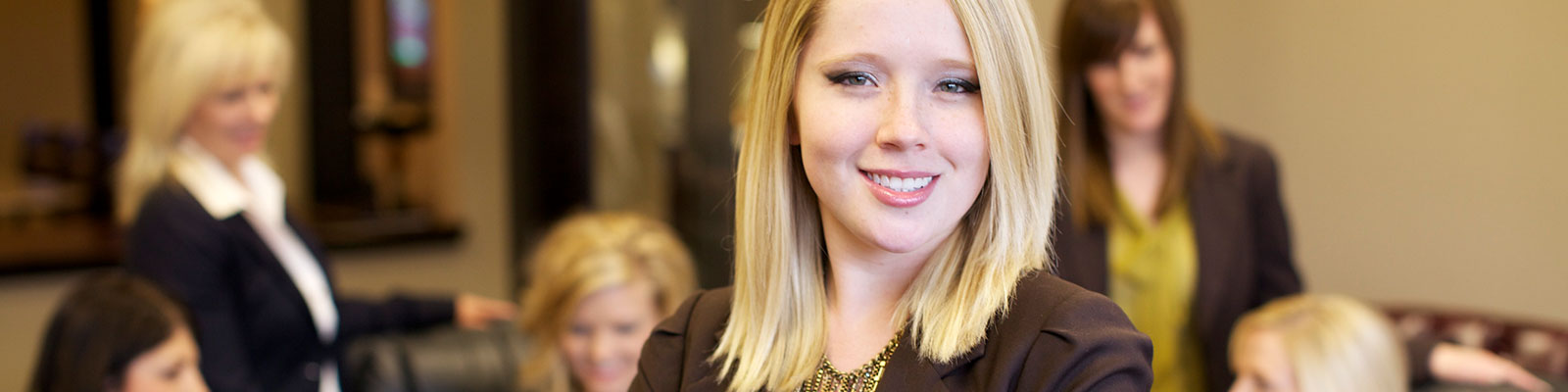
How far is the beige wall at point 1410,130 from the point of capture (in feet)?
8.98

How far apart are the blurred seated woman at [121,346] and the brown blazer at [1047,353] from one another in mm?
1626

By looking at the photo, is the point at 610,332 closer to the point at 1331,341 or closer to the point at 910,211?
the point at 1331,341

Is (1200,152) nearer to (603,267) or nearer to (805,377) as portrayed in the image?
(603,267)

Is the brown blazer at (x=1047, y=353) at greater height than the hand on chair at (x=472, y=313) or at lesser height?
→ greater

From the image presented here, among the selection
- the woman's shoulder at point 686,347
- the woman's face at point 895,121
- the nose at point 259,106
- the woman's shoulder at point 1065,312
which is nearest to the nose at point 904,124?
the woman's face at point 895,121

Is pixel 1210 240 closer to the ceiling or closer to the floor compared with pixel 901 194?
closer to the floor

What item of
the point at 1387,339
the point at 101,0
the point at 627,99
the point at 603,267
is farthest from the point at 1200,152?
the point at 101,0

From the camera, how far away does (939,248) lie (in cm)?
90

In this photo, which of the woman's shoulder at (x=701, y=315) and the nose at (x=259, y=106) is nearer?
the woman's shoulder at (x=701, y=315)

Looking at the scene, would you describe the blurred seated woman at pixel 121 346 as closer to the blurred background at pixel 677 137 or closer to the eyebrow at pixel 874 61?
the blurred background at pixel 677 137

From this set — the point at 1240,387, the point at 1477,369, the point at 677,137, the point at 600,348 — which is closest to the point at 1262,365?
the point at 1240,387

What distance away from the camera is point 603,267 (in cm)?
256

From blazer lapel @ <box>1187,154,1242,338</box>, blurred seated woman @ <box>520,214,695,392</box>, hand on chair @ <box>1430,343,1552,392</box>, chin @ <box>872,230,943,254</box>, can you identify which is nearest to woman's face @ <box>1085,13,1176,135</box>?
blazer lapel @ <box>1187,154,1242,338</box>

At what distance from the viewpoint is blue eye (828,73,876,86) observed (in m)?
0.84
